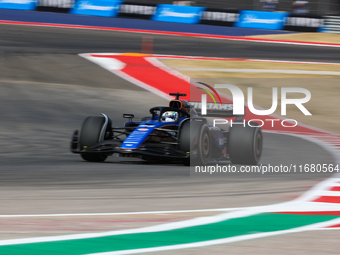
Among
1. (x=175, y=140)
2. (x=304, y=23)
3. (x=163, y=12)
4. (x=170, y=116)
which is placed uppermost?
(x=163, y=12)

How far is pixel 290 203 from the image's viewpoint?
5.82m

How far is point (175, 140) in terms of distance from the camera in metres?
9.56

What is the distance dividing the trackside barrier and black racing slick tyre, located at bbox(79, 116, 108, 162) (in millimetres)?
21092

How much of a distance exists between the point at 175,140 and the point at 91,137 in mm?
1402

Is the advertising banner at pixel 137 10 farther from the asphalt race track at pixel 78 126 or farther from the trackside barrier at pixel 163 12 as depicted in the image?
the asphalt race track at pixel 78 126

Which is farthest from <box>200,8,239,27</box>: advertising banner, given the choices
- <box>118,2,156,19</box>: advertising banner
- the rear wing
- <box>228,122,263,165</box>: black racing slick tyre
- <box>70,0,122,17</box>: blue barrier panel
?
<box>228,122,263,165</box>: black racing slick tyre

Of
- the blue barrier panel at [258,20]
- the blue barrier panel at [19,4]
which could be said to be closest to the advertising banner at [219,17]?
the blue barrier panel at [258,20]

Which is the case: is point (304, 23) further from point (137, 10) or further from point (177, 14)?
point (137, 10)

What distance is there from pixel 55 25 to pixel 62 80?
374 inches

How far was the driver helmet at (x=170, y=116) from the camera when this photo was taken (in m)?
9.66

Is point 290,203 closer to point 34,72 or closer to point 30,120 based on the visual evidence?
point 30,120

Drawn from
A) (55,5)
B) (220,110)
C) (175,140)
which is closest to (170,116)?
(175,140)

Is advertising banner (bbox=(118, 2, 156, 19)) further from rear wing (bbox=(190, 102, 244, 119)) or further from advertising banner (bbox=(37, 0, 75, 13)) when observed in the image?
rear wing (bbox=(190, 102, 244, 119))

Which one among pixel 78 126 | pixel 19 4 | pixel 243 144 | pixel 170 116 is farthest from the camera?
pixel 19 4
